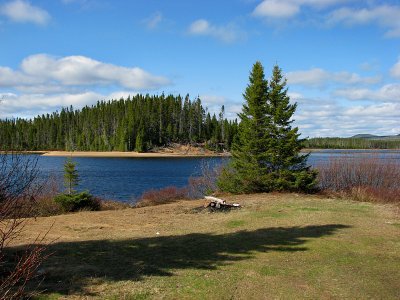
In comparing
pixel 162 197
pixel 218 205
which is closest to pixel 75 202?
pixel 162 197

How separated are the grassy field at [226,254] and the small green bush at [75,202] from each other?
208 cm

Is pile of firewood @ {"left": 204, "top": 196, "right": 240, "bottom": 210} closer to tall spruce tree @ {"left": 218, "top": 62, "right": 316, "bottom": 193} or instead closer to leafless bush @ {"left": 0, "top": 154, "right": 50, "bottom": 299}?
tall spruce tree @ {"left": 218, "top": 62, "right": 316, "bottom": 193}

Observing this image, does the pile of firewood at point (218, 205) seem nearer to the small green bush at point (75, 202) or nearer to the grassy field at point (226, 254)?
the grassy field at point (226, 254)

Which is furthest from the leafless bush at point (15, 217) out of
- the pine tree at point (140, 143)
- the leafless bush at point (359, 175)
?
the pine tree at point (140, 143)

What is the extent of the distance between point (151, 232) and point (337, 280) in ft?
23.7

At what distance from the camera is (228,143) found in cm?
12962

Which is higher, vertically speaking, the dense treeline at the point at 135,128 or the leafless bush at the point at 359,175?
the dense treeline at the point at 135,128

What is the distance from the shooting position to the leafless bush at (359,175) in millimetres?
28172

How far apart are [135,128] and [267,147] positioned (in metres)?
103

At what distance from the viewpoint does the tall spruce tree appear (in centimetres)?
2553

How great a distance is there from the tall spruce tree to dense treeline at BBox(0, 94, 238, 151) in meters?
95.3

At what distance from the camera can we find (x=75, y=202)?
20734 mm

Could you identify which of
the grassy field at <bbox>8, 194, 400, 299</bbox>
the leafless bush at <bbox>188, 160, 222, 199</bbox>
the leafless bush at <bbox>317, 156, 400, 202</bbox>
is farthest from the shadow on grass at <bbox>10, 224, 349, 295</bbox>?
the leafless bush at <bbox>188, 160, 222, 199</bbox>

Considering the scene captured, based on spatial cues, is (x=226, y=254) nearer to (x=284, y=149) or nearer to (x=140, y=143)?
(x=284, y=149)
